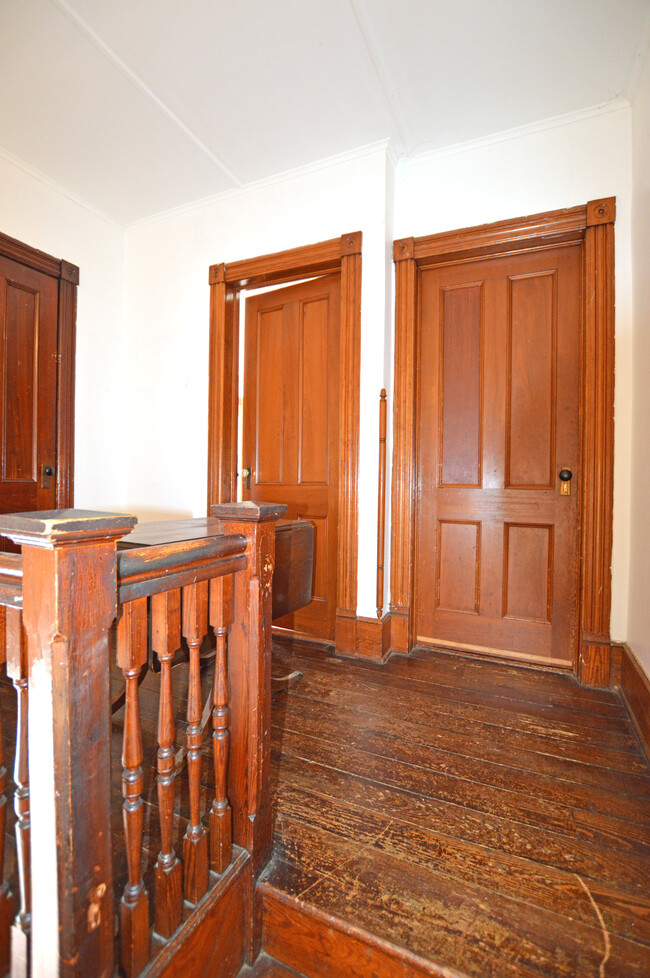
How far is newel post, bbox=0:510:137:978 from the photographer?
2.09 feet

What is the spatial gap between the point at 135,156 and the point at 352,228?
1.33m

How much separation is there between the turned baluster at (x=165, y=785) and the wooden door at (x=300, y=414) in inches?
68.8

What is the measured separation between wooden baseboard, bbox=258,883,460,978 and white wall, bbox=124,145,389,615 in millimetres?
1394

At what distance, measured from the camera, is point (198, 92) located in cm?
209

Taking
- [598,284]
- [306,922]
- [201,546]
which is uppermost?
[598,284]

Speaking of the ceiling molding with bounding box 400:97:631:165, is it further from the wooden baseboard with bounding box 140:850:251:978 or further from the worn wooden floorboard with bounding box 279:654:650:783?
the wooden baseboard with bounding box 140:850:251:978

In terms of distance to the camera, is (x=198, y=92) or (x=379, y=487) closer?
(x=198, y=92)

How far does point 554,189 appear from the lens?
216cm

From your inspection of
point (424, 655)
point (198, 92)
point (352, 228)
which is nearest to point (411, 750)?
point (424, 655)

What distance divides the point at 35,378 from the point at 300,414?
167 centimetres

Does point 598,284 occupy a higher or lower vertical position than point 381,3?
lower

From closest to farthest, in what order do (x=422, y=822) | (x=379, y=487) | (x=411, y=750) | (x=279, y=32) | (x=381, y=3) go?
(x=422, y=822) → (x=411, y=750) → (x=381, y=3) → (x=279, y=32) → (x=379, y=487)

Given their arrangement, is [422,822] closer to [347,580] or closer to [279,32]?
[347,580]

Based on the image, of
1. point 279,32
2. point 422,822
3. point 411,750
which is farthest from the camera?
point 279,32
